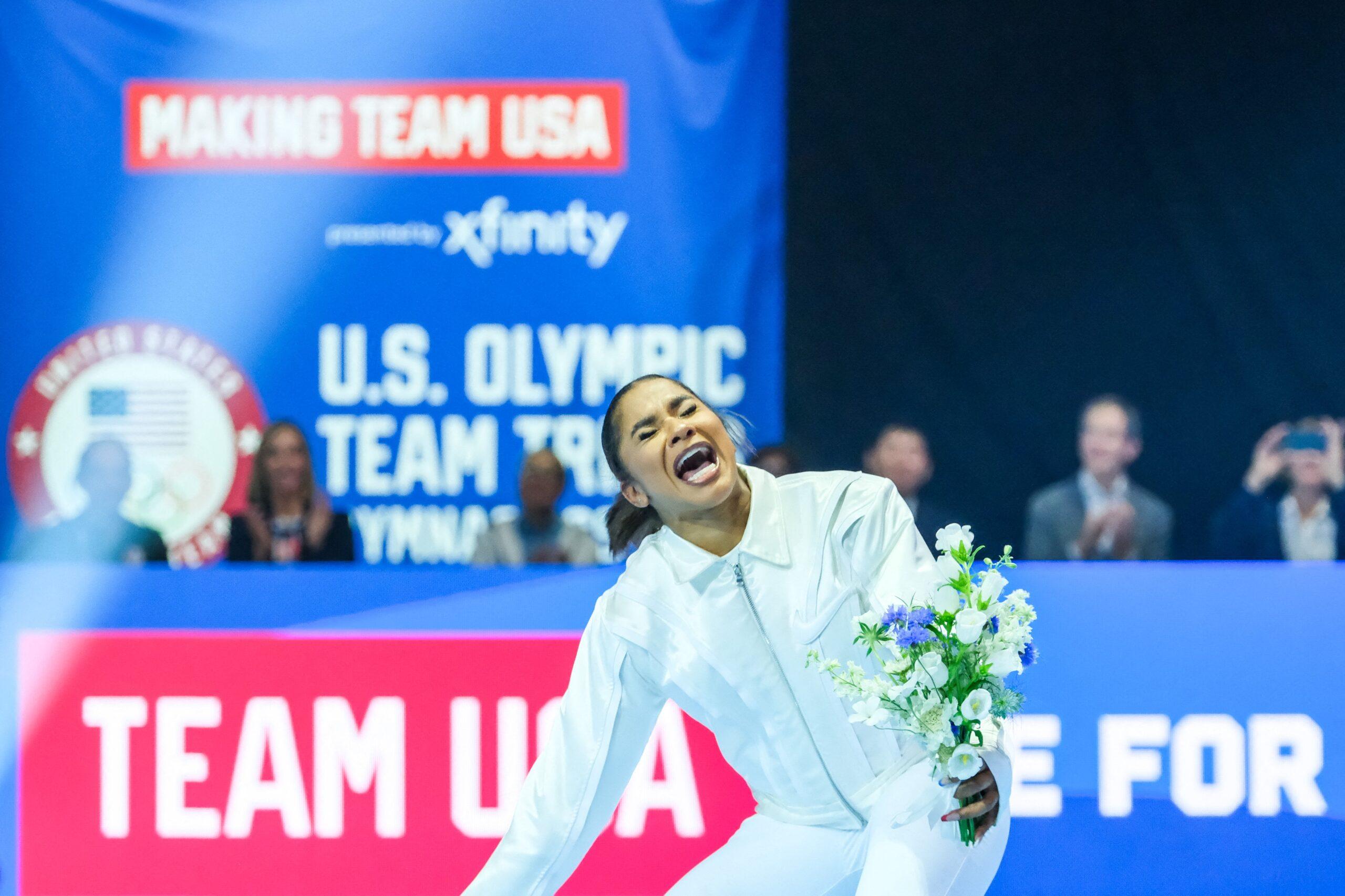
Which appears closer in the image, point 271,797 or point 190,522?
point 271,797

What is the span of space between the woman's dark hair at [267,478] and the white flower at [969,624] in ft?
9.73

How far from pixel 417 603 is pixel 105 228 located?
3186mm

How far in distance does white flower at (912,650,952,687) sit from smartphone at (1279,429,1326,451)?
3.48 meters

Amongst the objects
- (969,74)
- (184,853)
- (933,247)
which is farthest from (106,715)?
(969,74)

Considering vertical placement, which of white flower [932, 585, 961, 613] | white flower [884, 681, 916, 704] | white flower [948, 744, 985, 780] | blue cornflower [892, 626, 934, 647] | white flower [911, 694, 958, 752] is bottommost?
white flower [948, 744, 985, 780]

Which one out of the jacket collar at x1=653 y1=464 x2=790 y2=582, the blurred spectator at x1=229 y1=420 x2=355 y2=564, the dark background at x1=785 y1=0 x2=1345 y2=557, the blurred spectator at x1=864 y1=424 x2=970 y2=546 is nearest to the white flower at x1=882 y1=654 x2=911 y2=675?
the jacket collar at x1=653 y1=464 x2=790 y2=582

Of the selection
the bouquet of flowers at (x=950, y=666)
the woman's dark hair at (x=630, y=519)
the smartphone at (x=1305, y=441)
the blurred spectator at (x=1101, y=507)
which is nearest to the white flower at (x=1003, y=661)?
the bouquet of flowers at (x=950, y=666)

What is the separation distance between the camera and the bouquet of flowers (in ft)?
7.28

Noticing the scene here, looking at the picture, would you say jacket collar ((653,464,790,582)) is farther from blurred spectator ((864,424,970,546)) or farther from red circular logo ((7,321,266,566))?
red circular logo ((7,321,266,566))

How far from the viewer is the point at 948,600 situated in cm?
230

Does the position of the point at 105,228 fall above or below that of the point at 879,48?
below

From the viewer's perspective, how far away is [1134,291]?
595 cm

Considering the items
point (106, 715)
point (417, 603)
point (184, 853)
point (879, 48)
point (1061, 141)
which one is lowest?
point (184, 853)

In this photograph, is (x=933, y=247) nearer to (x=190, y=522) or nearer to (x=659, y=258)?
(x=659, y=258)
